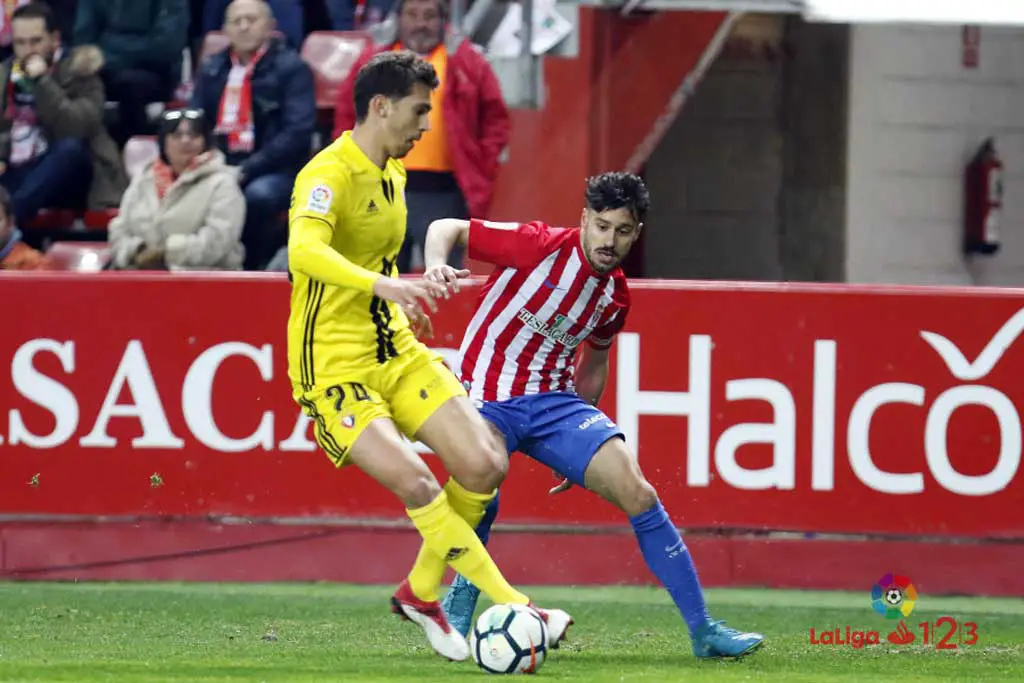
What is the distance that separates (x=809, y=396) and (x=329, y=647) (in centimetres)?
292

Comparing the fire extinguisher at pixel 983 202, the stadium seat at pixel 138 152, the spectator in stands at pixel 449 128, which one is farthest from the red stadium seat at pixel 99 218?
the fire extinguisher at pixel 983 202

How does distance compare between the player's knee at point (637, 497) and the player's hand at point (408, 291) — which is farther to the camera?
the player's knee at point (637, 497)

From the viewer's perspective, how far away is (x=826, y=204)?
14602 millimetres

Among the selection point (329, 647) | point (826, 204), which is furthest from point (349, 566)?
point (826, 204)

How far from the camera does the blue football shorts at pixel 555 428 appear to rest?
6.96 meters

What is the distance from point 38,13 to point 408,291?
20.7ft

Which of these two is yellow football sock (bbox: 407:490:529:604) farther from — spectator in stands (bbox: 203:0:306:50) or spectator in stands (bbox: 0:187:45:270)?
spectator in stands (bbox: 203:0:306:50)

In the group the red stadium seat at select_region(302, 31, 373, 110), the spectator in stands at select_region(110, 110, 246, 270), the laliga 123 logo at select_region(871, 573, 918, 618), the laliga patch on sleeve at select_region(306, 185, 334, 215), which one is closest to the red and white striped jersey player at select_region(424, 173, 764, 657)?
the laliga patch on sleeve at select_region(306, 185, 334, 215)

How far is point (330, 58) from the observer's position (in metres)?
11.7

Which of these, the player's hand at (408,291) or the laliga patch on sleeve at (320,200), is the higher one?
the laliga patch on sleeve at (320,200)

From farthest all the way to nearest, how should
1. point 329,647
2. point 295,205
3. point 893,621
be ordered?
point 893,621 < point 329,647 < point 295,205

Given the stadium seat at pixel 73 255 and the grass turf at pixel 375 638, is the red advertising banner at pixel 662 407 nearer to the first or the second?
the grass turf at pixel 375 638

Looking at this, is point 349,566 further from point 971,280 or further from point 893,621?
point 971,280

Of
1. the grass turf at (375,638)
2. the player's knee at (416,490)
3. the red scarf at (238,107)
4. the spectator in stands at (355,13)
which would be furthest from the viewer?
the spectator in stands at (355,13)
